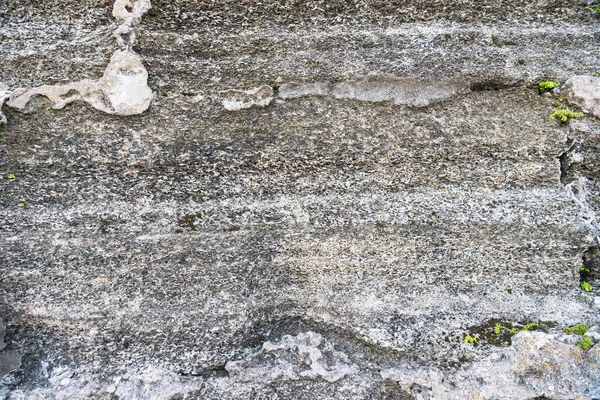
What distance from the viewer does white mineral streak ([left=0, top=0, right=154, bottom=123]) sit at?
1960 mm

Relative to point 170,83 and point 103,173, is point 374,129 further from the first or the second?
point 103,173

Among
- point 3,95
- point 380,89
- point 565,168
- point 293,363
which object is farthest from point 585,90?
point 3,95

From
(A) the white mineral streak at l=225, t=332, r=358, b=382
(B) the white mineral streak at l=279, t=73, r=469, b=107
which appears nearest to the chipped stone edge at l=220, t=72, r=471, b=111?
(B) the white mineral streak at l=279, t=73, r=469, b=107

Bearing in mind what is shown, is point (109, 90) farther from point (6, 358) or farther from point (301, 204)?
point (6, 358)

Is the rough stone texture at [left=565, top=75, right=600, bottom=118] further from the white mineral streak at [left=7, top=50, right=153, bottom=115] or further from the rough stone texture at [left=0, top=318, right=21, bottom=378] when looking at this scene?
the rough stone texture at [left=0, top=318, right=21, bottom=378]

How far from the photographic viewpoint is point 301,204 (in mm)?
2111

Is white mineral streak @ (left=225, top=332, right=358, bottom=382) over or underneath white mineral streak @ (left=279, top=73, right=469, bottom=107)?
underneath

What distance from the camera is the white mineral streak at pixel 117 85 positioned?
1.96 meters

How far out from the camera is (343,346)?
2092mm

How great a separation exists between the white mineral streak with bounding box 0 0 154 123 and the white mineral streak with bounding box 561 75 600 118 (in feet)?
7.54

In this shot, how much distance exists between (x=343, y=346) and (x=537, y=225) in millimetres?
1266

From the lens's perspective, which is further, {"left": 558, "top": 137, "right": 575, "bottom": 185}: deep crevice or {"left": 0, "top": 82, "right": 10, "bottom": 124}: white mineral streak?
{"left": 558, "top": 137, "right": 575, "bottom": 185}: deep crevice

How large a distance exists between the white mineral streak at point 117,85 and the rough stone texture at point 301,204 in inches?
0.8

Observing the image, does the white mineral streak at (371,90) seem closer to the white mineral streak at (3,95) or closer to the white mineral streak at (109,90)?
the white mineral streak at (109,90)
